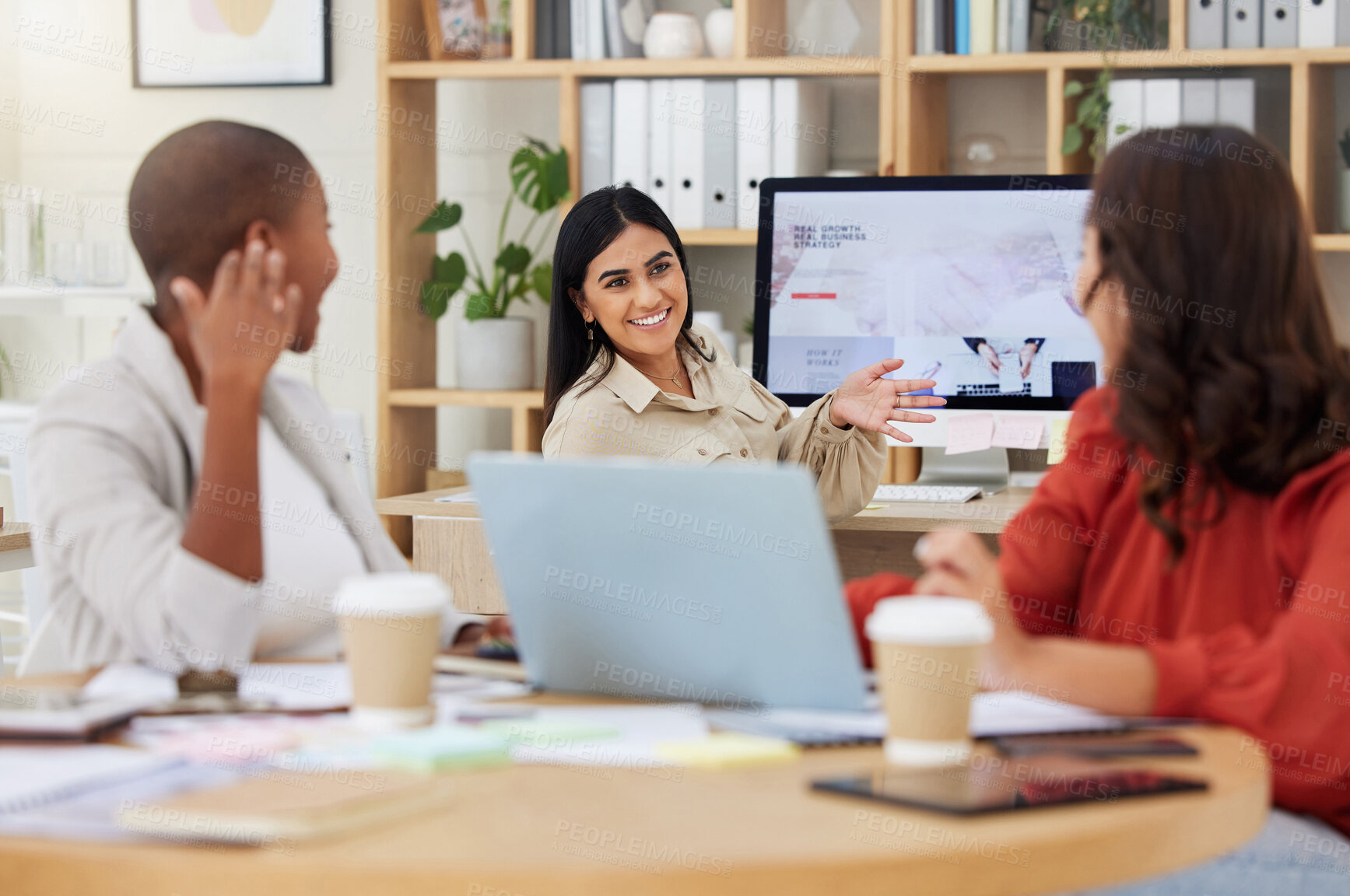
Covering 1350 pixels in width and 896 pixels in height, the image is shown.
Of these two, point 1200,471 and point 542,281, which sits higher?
point 542,281

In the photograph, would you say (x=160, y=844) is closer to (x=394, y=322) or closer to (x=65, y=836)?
(x=65, y=836)

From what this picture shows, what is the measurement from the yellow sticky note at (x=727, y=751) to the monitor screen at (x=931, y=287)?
69.2 inches

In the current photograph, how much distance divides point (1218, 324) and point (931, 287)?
149 centimetres

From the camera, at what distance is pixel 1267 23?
286cm

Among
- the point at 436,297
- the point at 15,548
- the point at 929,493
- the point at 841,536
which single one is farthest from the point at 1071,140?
the point at 15,548

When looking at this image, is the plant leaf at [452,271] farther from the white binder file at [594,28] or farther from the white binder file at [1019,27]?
the white binder file at [1019,27]

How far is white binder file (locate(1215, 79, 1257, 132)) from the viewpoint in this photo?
2.89 metres

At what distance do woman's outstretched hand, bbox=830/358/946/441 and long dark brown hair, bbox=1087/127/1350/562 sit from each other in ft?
3.60

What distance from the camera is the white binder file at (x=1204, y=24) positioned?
288 cm

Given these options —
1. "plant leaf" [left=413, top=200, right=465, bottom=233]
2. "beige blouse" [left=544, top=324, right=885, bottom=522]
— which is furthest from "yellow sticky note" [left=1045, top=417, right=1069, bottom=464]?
"plant leaf" [left=413, top=200, right=465, bottom=233]

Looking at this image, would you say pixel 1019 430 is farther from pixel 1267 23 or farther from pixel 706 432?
pixel 1267 23

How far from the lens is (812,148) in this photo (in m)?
3.18

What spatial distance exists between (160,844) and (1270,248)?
919mm

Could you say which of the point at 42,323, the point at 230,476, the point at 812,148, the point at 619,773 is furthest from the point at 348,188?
the point at 619,773
